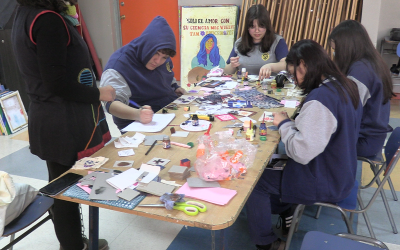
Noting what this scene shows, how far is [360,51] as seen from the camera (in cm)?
218

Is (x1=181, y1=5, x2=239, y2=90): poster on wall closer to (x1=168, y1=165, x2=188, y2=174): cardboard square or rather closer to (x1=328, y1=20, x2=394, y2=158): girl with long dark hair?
(x1=328, y1=20, x2=394, y2=158): girl with long dark hair

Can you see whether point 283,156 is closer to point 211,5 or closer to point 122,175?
point 122,175

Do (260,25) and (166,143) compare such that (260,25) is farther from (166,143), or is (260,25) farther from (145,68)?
(166,143)

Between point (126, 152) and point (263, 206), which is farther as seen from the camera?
point (263, 206)

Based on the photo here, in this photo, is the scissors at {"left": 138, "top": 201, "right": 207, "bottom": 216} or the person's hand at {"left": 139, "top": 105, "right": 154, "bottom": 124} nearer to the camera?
the scissors at {"left": 138, "top": 201, "right": 207, "bottom": 216}

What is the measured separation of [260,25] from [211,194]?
2.37 meters

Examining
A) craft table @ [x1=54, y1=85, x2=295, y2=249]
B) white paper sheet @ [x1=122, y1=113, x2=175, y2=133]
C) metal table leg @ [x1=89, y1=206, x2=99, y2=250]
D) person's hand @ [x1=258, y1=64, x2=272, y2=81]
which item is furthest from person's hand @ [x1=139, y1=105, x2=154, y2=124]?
person's hand @ [x1=258, y1=64, x2=272, y2=81]

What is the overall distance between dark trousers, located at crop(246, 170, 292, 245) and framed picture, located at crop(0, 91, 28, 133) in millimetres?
3403

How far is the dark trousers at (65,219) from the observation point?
1736 millimetres

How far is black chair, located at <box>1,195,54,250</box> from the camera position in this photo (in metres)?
Answer: 1.52

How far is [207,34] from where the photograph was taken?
203 inches

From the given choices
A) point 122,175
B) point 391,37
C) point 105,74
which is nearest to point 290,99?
point 105,74

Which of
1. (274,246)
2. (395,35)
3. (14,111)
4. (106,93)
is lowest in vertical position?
(274,246)

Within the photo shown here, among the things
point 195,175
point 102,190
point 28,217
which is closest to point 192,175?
point 195,175
